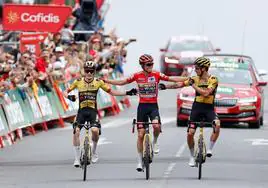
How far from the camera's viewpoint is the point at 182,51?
46219 mm

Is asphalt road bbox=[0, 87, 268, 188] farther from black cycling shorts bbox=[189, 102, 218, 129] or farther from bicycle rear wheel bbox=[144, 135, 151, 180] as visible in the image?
black cycling shorts bbox=[189, 102, 218, 129]

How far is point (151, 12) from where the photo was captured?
68312 millimetres

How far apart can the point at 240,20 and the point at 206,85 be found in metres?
45.6

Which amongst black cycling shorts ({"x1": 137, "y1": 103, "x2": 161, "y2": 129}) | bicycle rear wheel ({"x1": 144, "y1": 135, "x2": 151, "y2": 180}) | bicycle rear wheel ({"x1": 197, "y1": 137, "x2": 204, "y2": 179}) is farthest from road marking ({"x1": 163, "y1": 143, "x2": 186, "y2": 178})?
black cycling shorts ({"x1": 137, "y1": 103, "x2": 161, "y2": 129})

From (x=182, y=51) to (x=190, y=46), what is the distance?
65cm

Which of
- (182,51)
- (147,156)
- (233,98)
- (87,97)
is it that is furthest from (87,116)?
(182,51)

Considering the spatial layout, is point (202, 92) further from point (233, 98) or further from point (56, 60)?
point (56, 60)

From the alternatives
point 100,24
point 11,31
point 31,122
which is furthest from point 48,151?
point 100,24

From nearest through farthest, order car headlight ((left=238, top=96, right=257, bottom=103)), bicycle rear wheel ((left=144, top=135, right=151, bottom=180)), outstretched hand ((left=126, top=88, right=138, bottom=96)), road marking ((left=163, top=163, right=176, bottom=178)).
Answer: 1. bicycle rear wheel ((left=144, top=135, right=151, bottom=180))
2. road marking ((left=163, top=163, right=176, bottom=178))
3. outstretched hand ((left=126, top=88, right=138, bottom=96))
4. car headlight ((left=238, top=96, right=257, bottom=103))

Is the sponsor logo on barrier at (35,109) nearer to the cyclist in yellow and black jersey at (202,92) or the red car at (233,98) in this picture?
the red car at (233,98)

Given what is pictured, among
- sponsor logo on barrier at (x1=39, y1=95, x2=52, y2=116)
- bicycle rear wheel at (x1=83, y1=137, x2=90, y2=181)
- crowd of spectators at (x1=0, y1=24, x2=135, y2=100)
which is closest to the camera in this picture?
bicycle rear wheel at (x1=83, y1=137, x2=90, y2=181)

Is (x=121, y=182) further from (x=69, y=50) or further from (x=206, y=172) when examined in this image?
(x=69, y=50)

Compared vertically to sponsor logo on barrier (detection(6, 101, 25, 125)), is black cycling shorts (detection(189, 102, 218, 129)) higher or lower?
higher

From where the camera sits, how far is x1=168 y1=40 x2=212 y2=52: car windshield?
46562 mm
